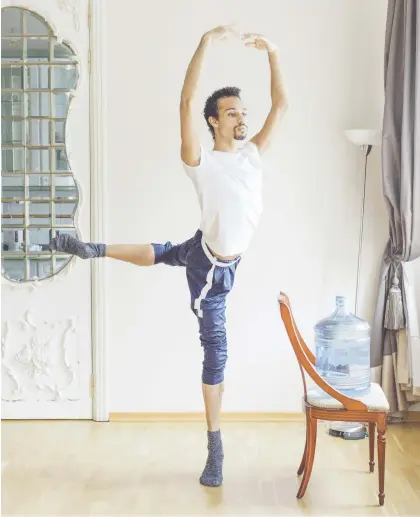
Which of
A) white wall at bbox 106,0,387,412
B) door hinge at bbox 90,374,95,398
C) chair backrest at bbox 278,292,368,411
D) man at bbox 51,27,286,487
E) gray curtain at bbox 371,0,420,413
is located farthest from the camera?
door hinge at bbox 90,374,95,398

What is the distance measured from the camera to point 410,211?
362 centimetres

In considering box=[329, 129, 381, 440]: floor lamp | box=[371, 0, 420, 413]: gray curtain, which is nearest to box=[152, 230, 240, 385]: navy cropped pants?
box=[329, 129, 381, 440]: floor lamp

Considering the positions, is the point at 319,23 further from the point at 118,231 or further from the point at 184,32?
the point at 118,231

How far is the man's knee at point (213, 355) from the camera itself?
3082 millimetres

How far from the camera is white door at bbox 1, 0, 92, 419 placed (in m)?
3.83

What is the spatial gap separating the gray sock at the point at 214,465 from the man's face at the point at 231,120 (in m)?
1.28

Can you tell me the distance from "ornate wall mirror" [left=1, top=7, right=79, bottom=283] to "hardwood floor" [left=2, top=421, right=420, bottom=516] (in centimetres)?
102

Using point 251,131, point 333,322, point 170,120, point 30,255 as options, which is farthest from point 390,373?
point 30,255

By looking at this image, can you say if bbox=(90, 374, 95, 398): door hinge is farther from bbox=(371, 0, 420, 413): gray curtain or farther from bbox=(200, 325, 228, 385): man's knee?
bbox=(371, 0, 420, 413): gray curtain

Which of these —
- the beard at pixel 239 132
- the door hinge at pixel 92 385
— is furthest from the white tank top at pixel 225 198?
the door hinge at pixel 92 385

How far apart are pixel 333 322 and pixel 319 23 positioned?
169 cm

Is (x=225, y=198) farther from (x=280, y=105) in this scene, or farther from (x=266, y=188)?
(x=266, y=188)

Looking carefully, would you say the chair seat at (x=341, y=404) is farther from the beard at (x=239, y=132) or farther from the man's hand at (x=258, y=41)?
the man's hand at (x=258, y=41)

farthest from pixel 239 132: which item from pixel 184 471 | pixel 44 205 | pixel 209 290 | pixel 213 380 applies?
pixel 184 471
